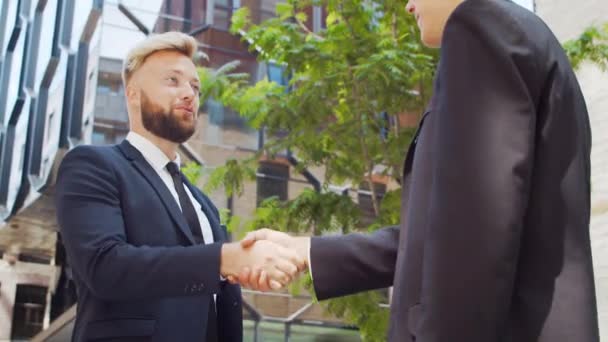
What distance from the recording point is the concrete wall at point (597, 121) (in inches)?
239

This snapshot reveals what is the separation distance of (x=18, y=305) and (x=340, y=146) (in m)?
3.17

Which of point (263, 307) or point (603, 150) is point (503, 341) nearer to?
point (603, 150)

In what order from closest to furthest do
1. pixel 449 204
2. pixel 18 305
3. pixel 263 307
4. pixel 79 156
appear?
pixel 449 204
pixel 79 156
pixel 18 305
pixel 263 307

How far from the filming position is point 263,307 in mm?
7512

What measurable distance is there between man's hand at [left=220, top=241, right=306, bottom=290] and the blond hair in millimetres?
715

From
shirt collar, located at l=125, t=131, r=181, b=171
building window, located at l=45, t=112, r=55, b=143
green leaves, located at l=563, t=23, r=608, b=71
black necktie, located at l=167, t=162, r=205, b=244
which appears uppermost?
green leaves, located at l=563, t=23, r=608, b=71

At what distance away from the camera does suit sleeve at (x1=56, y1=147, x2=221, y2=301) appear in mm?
1904

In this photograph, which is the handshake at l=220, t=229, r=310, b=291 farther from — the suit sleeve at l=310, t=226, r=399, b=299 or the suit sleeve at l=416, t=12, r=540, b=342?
the suit sleeve at l=416, t=12, r=540, b=342

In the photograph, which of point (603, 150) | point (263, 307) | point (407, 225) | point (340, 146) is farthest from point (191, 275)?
point (263, 307)

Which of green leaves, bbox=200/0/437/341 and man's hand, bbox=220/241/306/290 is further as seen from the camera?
green leaves, bbox=200/0/437/341

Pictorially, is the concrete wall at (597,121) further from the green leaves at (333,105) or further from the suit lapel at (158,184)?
the suit lapel at (158,184)

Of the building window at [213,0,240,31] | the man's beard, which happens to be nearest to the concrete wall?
the building window at [213,0,240,31]

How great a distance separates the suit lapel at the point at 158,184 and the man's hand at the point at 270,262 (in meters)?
0.17

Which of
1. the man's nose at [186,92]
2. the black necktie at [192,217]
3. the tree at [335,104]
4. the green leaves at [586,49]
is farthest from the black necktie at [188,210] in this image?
the green leaves at [586,49]
